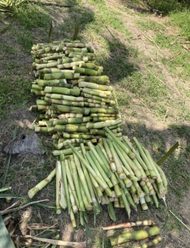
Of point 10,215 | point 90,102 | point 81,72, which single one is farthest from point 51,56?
point 10,215

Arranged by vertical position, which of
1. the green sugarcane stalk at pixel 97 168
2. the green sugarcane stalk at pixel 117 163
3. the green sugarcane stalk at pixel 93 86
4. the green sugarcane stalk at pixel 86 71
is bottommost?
the green sugarcane stalk at pixel 97 168

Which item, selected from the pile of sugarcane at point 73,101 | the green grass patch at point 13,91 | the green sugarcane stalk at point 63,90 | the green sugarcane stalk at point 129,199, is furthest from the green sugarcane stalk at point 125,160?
the green grass patch at point 13,91

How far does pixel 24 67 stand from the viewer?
5.35 metres

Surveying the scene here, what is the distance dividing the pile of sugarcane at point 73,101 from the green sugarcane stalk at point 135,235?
5.09 feet

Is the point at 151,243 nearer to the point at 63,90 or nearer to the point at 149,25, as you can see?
the point at 63,90

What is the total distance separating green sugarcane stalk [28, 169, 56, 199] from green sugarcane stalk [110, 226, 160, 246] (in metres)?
1.26

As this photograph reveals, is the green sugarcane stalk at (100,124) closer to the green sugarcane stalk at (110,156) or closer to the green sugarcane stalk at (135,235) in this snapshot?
the green sugarcane stalk at (110,156)

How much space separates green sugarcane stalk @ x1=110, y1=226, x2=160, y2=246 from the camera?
3.19 metres

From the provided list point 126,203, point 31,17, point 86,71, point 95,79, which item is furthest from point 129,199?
point 31,17

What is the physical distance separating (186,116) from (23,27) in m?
5.39

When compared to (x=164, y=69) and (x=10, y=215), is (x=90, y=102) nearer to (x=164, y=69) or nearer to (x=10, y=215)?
(x=10, y=215)

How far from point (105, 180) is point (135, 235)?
941 millimetres

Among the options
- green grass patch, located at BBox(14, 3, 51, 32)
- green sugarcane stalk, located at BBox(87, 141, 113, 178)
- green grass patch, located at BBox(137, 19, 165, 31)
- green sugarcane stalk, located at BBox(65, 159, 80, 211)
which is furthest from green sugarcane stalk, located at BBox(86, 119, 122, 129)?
green grass patch, located at BBox(137, 19, 165, 31)

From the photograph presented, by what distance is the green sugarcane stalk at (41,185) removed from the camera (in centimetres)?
325
